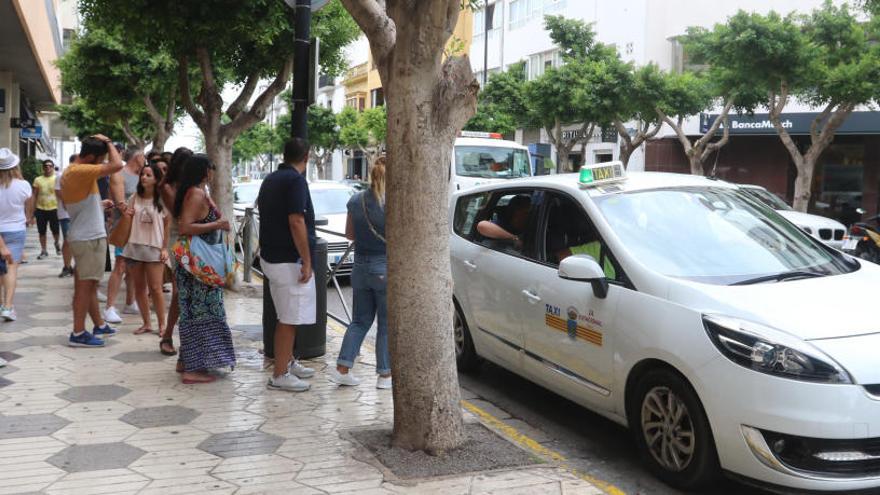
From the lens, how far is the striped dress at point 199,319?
625 cm

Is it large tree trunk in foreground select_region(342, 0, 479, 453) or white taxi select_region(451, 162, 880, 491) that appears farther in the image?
large tree trunk in foreground select_region(342, 0, 479, 453)

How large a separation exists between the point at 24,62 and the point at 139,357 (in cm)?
Result: 1558

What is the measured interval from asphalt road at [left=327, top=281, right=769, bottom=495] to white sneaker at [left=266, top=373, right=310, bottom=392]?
124 centimetres

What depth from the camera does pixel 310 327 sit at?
23.2 feet

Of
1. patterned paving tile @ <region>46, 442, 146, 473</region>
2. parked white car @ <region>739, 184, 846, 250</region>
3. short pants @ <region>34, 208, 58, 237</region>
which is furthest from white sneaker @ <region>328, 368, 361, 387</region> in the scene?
short pants @ <region>34, 208, 58, 237</region>

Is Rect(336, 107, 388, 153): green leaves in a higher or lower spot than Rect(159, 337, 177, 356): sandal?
higher

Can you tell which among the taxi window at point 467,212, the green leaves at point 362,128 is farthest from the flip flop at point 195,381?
the green leaves at point 362,128

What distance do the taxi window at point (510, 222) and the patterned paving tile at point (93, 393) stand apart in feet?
9.41

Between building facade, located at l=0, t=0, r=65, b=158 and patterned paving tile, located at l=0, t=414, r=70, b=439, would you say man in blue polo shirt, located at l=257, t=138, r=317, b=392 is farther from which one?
building facade, located at l=0, t=0, r=65, b=158

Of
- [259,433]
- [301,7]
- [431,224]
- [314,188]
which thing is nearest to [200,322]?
[259,433]

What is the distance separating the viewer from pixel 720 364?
13.3 ft

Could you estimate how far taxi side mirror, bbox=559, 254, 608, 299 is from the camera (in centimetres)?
482

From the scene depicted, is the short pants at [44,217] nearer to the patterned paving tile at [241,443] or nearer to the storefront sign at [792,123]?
the patterned paving tile at [241,443]

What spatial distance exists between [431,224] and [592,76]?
23911 millimetres
